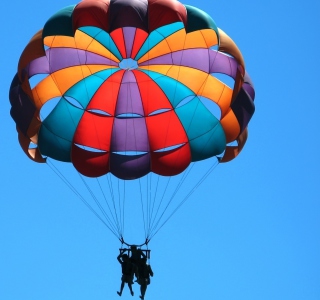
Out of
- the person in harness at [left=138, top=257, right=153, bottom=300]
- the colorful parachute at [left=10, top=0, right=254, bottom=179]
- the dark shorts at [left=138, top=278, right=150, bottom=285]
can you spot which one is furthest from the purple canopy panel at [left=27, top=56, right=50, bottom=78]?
the dark shorts at [left=138, top=278, right=150, bottom=285]

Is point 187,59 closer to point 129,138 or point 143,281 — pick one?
point 129,138

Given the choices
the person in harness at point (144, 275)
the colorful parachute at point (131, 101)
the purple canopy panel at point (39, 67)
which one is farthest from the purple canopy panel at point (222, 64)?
the person in harness at point (144, 275)

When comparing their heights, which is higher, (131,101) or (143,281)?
(131,101)

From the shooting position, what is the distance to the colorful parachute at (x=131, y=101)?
27.5m

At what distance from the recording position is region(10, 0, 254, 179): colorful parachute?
27.5 m

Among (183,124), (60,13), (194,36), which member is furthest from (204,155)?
(60,13)

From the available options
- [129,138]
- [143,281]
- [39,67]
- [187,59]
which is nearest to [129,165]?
[129,138]

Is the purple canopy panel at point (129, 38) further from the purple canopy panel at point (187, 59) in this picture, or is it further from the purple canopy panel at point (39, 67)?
the purple canopy panel at point (39, 67)

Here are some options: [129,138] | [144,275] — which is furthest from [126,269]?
[129,138]

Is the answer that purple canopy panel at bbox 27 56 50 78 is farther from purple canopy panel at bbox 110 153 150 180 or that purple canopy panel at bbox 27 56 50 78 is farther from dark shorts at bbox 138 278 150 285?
dark shorts at bbox 138 278 150 285

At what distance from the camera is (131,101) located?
91.9ft

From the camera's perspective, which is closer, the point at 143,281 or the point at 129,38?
the point at 143,281

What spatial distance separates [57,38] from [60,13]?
1686 mm

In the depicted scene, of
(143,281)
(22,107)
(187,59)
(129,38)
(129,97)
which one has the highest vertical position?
(129,38)
